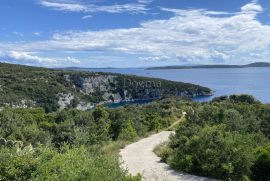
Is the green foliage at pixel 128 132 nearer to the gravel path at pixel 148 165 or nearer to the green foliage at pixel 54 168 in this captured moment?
the gravel path at pixel 148 165

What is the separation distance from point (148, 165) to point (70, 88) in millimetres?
105263

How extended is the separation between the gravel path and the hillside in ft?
217

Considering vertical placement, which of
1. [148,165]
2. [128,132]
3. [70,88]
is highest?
[148,165]

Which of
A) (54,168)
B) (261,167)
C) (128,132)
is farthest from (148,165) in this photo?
(128,132)

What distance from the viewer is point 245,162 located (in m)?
15.9

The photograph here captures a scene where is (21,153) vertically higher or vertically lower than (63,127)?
higher

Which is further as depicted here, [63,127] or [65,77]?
[65,77]

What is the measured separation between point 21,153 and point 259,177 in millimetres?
9759

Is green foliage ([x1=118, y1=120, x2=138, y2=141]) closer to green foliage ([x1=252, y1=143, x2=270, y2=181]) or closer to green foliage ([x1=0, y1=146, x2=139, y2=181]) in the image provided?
green foliage ([x1=252, y1=143, x2=270, y2=181])

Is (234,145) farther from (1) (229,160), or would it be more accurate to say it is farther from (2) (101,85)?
(2) (101,85)

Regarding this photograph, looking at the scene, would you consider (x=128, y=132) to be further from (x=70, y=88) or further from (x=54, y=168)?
(x=70, y=88)

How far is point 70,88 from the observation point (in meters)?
121

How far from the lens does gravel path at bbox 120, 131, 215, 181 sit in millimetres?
15773

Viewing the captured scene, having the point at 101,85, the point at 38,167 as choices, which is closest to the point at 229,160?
the point at 38,167
